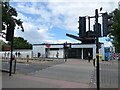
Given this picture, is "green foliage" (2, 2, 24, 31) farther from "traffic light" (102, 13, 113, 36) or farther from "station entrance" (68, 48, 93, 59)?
"station entrance" (68, 48, 93, 59)

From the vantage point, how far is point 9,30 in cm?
1298

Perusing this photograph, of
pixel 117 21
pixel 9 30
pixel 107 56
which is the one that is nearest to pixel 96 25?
pixel 117 21

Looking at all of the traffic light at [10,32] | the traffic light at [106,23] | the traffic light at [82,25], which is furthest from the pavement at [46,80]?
the traffic light at [106,23]

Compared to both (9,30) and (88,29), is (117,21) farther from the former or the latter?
(9,30)

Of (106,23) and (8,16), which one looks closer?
(106,23)

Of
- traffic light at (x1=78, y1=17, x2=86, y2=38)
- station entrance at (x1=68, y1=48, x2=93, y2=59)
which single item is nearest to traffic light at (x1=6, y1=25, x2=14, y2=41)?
traffic light at (x1=78, y1=17, x2=86, y2=38)

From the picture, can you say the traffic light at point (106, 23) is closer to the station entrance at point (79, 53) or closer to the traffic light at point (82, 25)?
the traffic light at point (82, 25)

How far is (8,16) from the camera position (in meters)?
13.9

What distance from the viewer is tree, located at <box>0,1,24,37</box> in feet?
44.6

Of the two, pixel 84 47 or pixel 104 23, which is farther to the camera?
pixel 84 47

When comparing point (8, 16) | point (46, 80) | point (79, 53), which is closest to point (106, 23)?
point (46, 80)

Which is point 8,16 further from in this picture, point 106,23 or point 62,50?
point 62,50

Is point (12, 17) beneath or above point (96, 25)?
above

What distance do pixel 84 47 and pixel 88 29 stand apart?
108 ft
